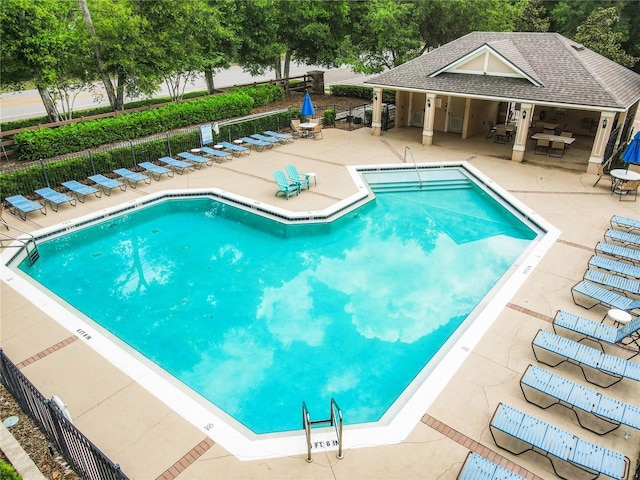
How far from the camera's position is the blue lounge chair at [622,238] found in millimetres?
12836

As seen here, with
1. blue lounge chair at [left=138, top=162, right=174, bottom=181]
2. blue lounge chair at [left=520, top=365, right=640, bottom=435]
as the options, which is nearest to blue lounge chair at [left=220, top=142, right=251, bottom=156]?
blue lounge chair at [left=138, top=162, right=174, bottom=181]

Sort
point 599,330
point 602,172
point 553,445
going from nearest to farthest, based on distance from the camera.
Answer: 1. point 553,445
2. point 599,330
3. point 602,172

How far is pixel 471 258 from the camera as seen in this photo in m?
14.0

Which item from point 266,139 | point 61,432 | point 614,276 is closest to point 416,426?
point 61,432

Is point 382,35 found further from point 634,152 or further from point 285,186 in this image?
point 634,152

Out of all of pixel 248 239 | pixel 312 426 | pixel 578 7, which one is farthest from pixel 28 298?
pixel 578 7

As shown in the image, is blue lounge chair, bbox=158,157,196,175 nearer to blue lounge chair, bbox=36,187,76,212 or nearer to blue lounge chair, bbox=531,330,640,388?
blue lounge chair, bbox=36,187,76,212

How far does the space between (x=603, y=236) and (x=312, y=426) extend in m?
11.3

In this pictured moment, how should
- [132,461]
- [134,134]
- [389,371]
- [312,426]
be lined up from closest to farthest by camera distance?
1. [132,461]
2. [312,426]
3. [389,371]
4. [134,134]

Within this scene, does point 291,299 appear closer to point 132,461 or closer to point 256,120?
point 132,461

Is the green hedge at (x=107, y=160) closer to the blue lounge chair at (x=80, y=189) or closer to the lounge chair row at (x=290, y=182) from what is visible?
the blue lounge chair at (x=80, y=189)

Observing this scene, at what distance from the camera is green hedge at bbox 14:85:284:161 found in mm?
19109

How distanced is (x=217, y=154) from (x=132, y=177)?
427cm

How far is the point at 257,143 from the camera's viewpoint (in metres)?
23.3
